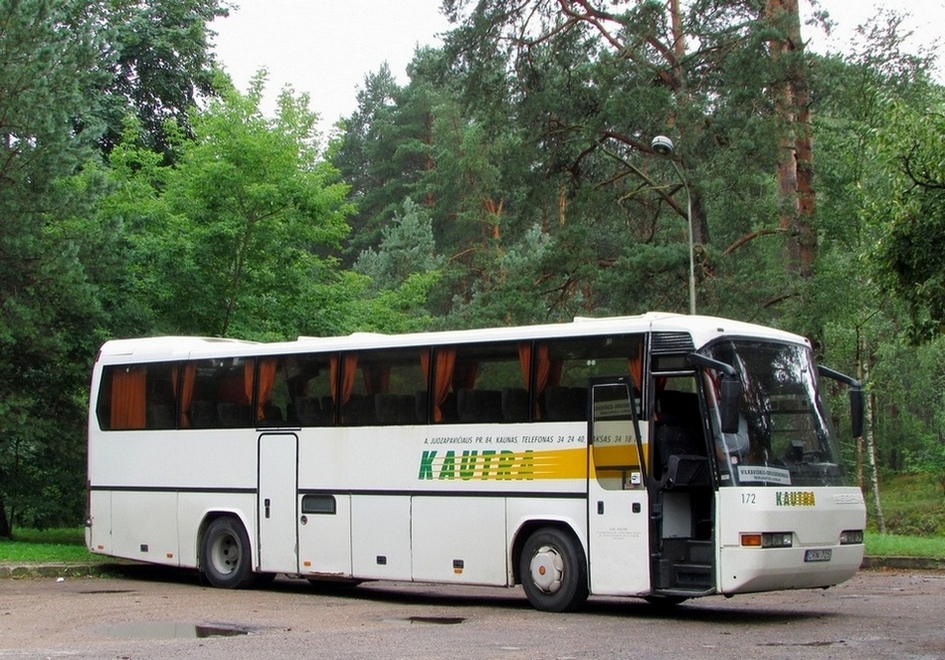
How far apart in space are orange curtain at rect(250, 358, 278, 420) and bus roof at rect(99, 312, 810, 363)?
16 cm

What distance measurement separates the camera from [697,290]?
32.0m

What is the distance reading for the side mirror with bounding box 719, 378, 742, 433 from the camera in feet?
43.5

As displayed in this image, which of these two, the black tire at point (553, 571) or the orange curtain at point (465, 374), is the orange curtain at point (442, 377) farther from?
the black tire at point (553, 571)

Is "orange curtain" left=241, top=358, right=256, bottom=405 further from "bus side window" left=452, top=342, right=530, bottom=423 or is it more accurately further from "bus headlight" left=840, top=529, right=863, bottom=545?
"bus headlight" left=840, top=529, right=863, bottom=545

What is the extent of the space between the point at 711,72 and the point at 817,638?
72.5ft

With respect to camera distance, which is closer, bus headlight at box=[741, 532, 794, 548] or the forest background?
bus headlight at box=[741, 532, 794, 548]

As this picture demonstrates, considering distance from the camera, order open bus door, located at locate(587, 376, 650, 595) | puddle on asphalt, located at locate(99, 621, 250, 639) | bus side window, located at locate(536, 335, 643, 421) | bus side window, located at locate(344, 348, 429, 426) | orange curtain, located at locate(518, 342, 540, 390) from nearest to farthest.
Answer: puddle on asphalt, located at locate(99, 621, 250, 639), open bus door, located at locate(587, 376, 650, 595), bus side window, located at locate(536, 335, 643, 421), orange curtain, located at locate(518, 342, 540, 390), bus side window, located at locate(344, 348, 429, 426)

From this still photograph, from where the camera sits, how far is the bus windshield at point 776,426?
45.4 feet

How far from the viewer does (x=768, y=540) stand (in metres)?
13.5

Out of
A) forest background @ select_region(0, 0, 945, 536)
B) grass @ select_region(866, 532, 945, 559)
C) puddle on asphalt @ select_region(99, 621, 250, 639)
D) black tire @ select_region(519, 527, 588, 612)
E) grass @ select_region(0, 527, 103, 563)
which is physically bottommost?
grass @ select_region(866, 532, 945, 559)

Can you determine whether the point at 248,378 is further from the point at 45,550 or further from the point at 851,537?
the point at 851,537

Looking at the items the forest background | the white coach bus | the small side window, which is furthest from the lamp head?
the small side window

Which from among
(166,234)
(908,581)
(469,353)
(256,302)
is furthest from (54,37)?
(908,581)

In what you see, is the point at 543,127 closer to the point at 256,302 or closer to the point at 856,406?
the point at 256,302
